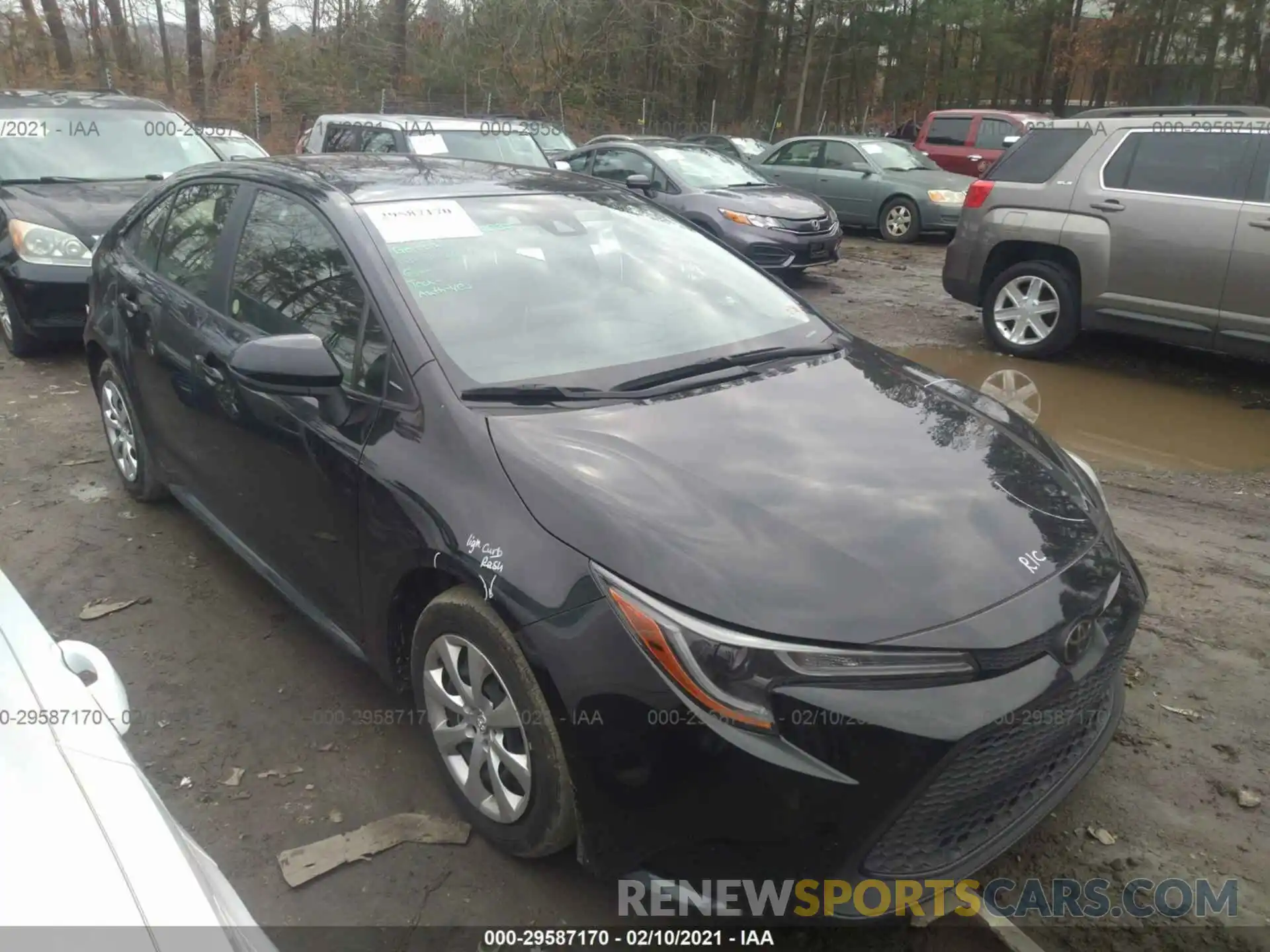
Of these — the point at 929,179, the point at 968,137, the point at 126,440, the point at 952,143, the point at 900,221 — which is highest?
the point at 968,137

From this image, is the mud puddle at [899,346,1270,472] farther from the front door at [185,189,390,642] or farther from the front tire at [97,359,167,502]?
the front tire at [97,359,167,502]

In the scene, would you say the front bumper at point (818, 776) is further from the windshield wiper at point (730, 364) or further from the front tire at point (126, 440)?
the front tire at point (126, 440)

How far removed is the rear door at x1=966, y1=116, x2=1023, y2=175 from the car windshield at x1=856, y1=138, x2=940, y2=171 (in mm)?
2009

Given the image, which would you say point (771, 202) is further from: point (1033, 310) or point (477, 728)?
point (477, 728)

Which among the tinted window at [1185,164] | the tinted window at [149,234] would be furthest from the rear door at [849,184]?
the tinted window at [149,234]

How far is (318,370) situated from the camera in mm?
2760

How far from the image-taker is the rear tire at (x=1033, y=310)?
723 centimetres

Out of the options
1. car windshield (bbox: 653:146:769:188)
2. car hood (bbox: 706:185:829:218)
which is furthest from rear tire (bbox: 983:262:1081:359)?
car windshield (bbox: 653:146:769:188)

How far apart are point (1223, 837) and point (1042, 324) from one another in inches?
217

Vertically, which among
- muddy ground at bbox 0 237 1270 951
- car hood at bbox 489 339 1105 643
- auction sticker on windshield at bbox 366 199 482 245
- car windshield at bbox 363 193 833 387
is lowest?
muddy ground at bbox 0 237 1270 951

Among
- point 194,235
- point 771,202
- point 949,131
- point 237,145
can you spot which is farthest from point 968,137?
point 194,235

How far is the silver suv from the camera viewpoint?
6.30 metres

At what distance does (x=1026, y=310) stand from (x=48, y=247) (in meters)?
7.16

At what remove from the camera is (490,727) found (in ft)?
8.07
